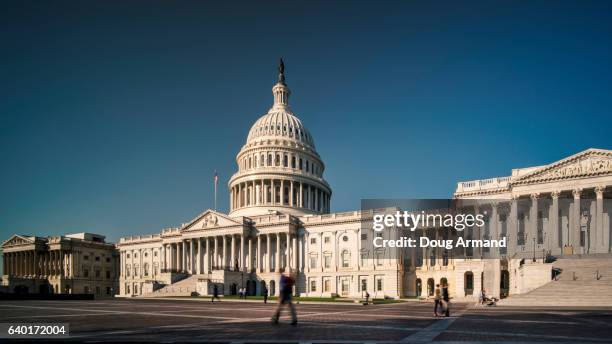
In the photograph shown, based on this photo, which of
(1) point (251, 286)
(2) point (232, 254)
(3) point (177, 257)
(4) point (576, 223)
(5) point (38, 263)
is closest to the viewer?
(4) point (576, 223)

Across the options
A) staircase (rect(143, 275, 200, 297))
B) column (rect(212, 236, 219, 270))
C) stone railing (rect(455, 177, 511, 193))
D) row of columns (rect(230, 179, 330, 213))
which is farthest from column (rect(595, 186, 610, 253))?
column (rect(212, 236, 219, 270))

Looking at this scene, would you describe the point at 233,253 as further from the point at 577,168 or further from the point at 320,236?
the point at 577,168

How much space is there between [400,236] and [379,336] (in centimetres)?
7693

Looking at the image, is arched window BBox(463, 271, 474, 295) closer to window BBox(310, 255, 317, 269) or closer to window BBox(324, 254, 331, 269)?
window BBox(324, 254, 331, 269)

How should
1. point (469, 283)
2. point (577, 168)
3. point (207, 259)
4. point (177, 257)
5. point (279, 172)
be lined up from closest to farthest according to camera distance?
1. point (577, 168)
2. point (469, 283)
3. point (207, 259)
4. point (177, 257)
5. point (279, 172)

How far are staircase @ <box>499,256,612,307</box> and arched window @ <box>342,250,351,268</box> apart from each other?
45456mm

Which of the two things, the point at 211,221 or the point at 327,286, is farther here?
the point at 211,221

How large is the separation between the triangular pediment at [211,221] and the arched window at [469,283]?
4922 cm

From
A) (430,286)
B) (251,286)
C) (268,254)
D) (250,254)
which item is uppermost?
(268,254)

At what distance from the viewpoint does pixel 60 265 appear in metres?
136

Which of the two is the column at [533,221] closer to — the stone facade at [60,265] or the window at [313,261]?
the window at [313,261]

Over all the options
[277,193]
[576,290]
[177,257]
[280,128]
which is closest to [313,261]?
[277,193]

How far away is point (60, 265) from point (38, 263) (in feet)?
33.8

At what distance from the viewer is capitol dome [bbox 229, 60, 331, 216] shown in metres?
125
